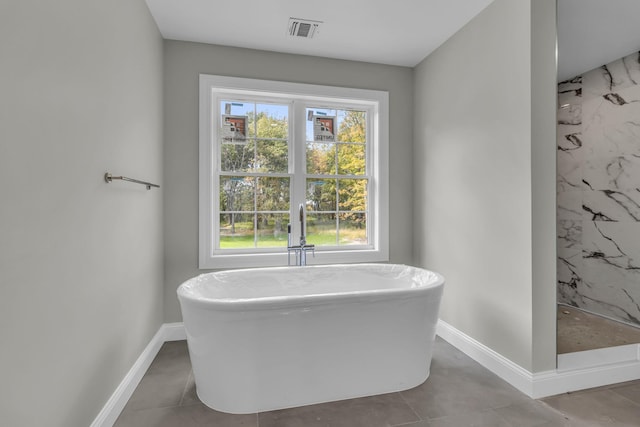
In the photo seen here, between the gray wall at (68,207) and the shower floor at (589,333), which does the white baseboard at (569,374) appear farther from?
the gray wall at (68,207)

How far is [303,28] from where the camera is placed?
8.52 feet

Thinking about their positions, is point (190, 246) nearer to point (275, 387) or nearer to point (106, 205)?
point (106, 205)

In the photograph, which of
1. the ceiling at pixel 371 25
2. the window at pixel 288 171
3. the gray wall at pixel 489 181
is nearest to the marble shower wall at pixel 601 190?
the ceiling at pixel 371 25

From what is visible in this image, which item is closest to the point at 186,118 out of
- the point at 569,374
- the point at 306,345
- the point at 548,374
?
the point at 306,345

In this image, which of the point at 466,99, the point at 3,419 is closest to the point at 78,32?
the point at 3,419

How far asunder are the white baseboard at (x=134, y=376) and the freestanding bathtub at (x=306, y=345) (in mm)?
399

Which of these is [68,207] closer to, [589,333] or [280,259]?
[280,259]

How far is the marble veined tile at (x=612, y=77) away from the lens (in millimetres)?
2979

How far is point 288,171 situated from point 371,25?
1.38 meters

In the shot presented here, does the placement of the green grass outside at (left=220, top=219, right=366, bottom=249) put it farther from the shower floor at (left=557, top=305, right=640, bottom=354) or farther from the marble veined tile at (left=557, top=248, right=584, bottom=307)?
the marble veined tile at (left=557, top=248, right=584, bottom=307)

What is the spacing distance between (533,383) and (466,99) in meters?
1.98

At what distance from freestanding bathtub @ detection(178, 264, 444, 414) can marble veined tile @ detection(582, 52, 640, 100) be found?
107 inches

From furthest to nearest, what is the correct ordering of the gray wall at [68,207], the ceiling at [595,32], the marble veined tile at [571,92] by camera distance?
1. the marble veined tile at [571,92]
2. the ceiling at [595,32]
3. the gray wall at [68,207]

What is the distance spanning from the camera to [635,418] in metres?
1.77
